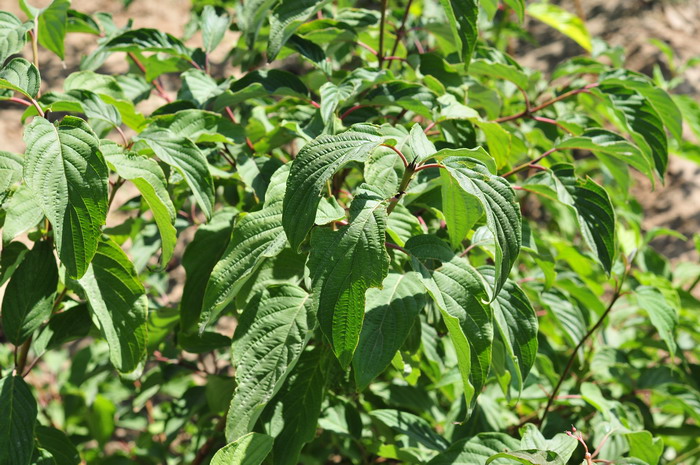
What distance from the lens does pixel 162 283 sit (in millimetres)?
2252

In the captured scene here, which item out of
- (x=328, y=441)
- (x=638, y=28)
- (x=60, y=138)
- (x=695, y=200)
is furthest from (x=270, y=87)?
(x=638, y=28)

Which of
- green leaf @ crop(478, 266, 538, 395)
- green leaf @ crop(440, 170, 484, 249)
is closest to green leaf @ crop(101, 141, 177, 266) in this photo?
green leaf @ crop(440, 170, 484, 249)

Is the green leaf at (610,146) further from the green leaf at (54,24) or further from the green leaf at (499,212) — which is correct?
the green leaf at (54,24)

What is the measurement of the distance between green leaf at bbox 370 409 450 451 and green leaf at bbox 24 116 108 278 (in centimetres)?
73

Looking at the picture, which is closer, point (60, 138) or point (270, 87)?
point (60, 138)

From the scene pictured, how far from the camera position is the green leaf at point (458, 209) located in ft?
3.78

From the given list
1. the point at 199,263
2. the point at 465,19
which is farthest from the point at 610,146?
the point at 199,263

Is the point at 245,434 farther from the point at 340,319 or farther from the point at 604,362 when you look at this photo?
the point at 604,362

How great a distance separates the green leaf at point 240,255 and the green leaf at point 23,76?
45cm

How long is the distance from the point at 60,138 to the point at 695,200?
3.21m

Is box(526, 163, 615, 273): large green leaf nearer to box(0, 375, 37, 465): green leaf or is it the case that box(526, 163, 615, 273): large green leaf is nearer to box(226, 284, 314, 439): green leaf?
box(226, 284, 314, 439): green leaf

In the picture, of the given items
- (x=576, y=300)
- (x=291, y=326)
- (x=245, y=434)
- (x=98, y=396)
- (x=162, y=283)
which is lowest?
(x=98, y=396)

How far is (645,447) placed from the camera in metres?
1.36

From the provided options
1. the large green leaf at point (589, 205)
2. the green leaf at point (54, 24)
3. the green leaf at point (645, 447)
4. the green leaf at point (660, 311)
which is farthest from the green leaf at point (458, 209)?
the green leaf at point (54, 24)
